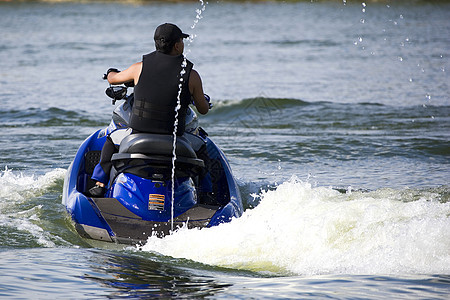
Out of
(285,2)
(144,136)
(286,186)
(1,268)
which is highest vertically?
(285,2)

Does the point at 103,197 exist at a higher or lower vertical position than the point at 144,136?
lower

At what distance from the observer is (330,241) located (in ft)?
17.5

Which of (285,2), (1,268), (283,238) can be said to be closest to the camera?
(1,268)

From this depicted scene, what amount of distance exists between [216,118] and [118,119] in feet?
24.4

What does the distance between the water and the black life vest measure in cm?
92

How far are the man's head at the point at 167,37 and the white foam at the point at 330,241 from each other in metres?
1.46

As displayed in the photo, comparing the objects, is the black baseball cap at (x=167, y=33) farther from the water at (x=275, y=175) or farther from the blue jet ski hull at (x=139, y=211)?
the water at (x=275, y=175)

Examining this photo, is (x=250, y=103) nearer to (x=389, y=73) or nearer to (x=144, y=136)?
(x=389, y=73)

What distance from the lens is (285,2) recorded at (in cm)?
6331

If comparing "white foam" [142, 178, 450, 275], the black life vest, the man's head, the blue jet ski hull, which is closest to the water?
"white foam" [142, 178, 450, 275]

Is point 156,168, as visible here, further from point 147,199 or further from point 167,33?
point 167,33

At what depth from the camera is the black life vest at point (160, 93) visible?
5691 mm

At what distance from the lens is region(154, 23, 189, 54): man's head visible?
568cm

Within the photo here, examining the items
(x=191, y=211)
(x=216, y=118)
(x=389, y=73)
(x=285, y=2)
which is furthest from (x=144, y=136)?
(x=285, y=2)
